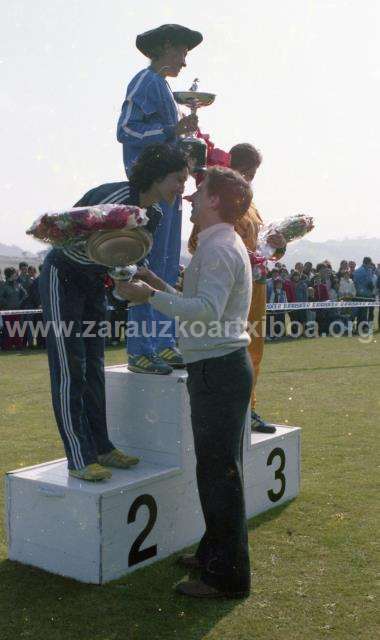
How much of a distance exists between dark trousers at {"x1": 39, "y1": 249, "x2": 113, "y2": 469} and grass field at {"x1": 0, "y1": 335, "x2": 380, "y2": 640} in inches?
25.0

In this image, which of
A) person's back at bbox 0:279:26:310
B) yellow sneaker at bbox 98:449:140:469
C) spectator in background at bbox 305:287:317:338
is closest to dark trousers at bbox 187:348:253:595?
yellow sneaker at bbox 98:449:140:469

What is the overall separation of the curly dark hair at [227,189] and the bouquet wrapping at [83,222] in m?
0.35

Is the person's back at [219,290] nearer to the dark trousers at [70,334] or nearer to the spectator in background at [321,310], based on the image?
the dark trousers at [70,334]

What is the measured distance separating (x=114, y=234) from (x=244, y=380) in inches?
33.2

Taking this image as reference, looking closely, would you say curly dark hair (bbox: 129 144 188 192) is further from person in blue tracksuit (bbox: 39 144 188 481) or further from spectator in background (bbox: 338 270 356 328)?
spectator in background (bbox: 338 270 356 328)

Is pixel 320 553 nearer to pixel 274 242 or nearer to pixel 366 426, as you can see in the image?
pixel 274 242

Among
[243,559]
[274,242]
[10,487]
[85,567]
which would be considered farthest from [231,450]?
[274,242]

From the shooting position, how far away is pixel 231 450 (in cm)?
314

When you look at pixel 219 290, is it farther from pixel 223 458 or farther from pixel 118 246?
pixel 223 458

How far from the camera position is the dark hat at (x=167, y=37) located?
13.3ft

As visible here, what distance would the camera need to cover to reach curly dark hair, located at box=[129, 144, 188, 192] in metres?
3.37

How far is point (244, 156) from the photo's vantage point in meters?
4.59

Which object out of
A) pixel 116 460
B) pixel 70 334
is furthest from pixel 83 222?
pixel 116 460

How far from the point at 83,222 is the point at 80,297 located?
0.67 metres
